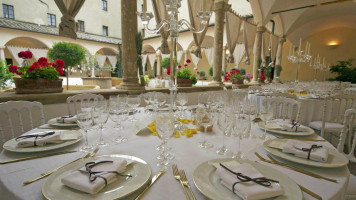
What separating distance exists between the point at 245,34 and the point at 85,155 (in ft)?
28.7

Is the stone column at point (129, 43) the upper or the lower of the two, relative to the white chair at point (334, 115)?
upper

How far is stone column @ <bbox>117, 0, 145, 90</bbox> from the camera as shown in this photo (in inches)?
139

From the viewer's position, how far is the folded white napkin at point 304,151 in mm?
946

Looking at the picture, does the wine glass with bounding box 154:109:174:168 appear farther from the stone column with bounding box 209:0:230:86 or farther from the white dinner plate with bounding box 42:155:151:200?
the stone column with bounding box 209:0:230:86

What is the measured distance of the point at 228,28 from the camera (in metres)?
7.25

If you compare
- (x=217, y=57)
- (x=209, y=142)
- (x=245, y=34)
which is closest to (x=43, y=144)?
(x=209, y=142)

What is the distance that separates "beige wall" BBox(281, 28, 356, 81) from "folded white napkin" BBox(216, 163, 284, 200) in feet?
57.7

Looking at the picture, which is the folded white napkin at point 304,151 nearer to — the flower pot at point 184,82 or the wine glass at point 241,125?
the wine glass at point 241,125

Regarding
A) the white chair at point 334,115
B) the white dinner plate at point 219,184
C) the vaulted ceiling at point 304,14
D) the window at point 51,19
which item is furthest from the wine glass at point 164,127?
the window at point 51,19

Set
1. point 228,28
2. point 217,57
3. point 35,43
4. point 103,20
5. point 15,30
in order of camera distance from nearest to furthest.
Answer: point 217,57
point 228,28
point 15,30
point 35,43
point 103,20

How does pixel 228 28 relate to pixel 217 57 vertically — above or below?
above

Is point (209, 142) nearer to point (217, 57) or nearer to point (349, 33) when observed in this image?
point (217, 57)

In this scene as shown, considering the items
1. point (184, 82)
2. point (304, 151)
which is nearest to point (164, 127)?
point (304, 151)

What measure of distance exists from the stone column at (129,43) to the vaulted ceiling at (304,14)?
6476 mm
